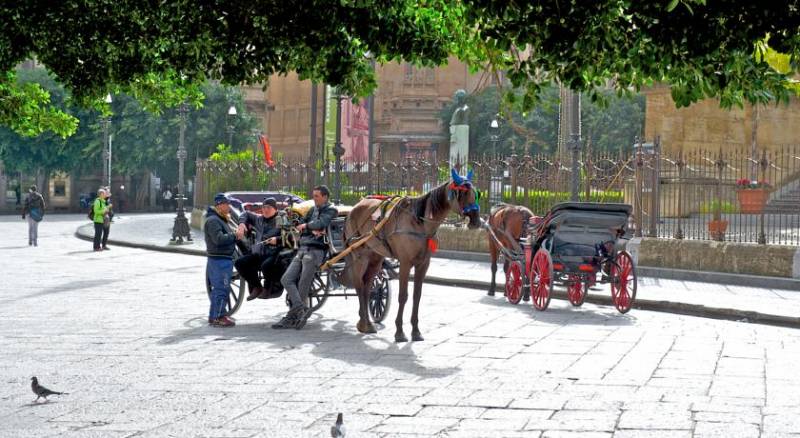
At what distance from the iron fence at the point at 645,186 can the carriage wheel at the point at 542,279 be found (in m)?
5.28

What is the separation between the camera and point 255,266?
13.2m

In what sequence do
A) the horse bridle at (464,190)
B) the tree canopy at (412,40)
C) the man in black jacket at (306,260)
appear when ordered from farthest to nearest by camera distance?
1. the man in black jacket at (306,260)
2. the horse bridle at (464,190)
3. the tree canopy at (412,40)

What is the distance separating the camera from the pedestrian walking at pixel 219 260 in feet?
41.4

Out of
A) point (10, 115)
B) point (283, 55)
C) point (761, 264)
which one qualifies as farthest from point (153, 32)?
point (761, 264)

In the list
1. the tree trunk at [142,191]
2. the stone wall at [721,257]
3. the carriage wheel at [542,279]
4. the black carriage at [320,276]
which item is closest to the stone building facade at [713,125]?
the stone wall at [721,257]

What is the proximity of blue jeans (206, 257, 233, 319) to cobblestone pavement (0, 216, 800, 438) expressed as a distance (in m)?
0.29

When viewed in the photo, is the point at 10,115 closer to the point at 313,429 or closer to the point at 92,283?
the point at 92,283

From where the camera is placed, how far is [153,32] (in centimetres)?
1053

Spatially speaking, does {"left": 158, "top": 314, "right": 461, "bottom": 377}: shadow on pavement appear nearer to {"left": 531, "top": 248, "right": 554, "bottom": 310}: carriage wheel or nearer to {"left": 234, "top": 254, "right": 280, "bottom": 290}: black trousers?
{"left": 234, "top": 254, "right": 280, "bottom": 290}: black trousers

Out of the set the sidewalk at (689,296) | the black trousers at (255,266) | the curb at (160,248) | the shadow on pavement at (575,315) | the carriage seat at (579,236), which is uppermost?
the carriage seat at (579,236)

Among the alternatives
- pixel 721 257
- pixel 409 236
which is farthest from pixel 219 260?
pixel 721 257

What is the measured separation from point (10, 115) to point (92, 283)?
3.08 metres

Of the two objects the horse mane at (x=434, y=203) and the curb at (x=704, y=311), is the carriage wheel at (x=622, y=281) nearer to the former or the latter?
the curb at (x=704, y=311)

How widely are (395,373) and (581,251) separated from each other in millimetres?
6175
